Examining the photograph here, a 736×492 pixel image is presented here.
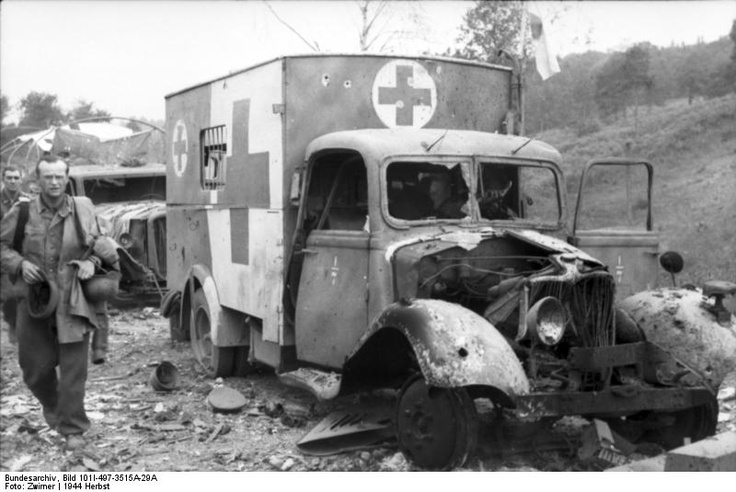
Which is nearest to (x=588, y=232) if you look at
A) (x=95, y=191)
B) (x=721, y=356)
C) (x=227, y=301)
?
(x=721, y=356)

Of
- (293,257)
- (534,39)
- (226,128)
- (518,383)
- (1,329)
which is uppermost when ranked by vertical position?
(534,39)

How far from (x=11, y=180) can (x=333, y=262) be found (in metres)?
4.75

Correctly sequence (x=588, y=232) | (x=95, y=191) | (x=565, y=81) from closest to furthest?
(x=588, y=232), (x=95, y=191), (x=565, y=81)

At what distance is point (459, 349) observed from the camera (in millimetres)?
4785

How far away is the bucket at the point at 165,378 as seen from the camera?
771 cm

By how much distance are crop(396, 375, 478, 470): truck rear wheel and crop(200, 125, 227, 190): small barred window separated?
3.52 metres

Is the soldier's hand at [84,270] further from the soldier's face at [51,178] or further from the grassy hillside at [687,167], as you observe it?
the grassy hillside at [687,167]

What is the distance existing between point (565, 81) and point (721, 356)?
22794 mm

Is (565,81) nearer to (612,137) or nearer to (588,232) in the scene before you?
(612,137)

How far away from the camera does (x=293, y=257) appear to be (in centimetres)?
672

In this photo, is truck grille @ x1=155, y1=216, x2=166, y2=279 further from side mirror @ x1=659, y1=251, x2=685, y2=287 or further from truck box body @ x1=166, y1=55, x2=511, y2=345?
side mirror @ x1=659, y1=251, x2=685, y2=287

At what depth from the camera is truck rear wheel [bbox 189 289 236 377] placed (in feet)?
26.7

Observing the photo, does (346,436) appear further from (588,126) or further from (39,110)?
(39,110)
